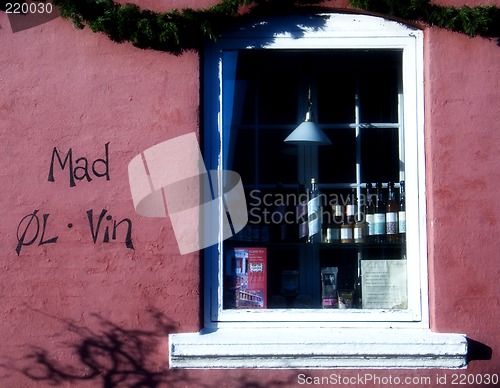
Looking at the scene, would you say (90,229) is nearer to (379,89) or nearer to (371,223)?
(371,223)

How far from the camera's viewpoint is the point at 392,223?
4.60 metres

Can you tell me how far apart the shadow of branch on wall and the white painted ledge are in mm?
98

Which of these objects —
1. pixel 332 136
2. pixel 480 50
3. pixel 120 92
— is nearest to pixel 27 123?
pixel 120 92

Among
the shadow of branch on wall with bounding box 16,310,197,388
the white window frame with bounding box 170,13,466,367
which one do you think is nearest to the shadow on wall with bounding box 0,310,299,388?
the shadow of branch on wall with bounding box 16,310,197,388

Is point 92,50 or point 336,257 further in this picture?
point 336,257

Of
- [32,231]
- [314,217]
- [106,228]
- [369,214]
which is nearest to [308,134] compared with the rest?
[314,217]

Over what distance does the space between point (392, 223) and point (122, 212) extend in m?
1.63

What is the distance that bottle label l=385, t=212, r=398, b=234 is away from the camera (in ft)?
15.1

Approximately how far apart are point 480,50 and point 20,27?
105 inches

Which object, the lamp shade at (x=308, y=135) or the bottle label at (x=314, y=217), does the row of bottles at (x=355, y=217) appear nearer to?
the bottle label at (x=314, y=217)

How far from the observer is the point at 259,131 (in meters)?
4.81

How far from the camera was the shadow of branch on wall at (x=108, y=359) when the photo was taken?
13.9 ft

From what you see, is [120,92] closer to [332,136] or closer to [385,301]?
[332,136]

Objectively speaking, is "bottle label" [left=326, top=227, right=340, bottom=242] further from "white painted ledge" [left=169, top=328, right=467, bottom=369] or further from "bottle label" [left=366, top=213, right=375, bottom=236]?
"white painted ledge" [left=169, top=328, right=467, bottom=369]
